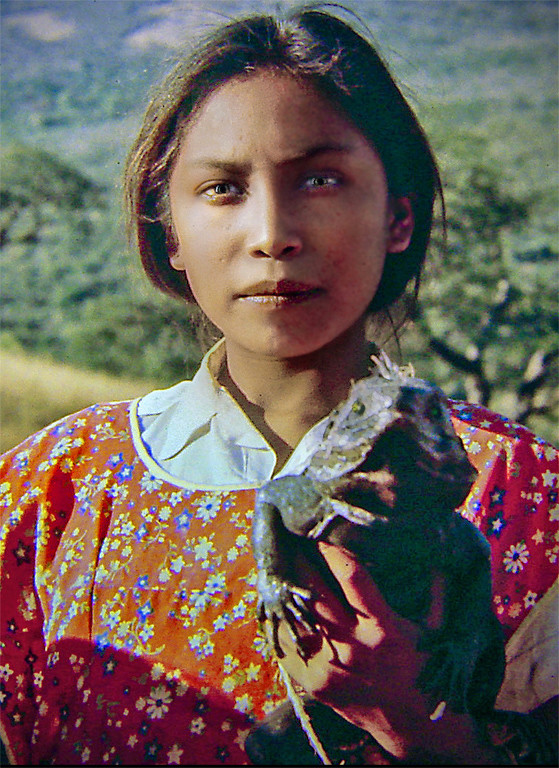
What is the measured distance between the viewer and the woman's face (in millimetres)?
1650

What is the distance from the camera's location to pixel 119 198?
199 centimetres

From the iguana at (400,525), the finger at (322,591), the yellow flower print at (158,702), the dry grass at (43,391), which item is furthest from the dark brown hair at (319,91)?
the yellow flower print at (158,702)

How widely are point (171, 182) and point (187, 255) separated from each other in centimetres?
16

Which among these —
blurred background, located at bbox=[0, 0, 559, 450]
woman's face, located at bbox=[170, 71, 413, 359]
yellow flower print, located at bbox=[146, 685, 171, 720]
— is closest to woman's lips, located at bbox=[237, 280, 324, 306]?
woman's face, located at bbox=[170, 71, 413, 359]

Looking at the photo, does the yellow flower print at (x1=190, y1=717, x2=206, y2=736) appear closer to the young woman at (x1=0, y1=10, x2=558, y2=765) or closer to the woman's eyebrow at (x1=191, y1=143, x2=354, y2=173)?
the young woman at (x1=0, y1=10, x2=558, y2=765)

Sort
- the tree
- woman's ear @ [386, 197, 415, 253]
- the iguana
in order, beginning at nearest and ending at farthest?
1. the iguana
2. woman's ear @ [386, 197, 415, 253]
3. the tree

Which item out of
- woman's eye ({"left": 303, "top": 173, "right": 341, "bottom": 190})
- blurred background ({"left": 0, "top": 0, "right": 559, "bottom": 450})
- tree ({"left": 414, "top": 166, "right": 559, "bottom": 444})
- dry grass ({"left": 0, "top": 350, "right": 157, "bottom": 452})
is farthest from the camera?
tree ({"left": 414, "top": 166, "right": 559, "bottom": 444})

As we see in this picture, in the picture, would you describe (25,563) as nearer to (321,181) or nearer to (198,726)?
(198,726)

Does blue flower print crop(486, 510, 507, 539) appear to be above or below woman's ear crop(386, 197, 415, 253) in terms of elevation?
below

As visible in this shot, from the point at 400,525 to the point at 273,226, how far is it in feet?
2.06

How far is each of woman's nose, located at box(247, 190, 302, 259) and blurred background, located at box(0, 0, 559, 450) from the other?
1.29 ft

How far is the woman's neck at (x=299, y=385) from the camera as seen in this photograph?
176 cm

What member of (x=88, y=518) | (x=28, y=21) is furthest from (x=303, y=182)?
(x=28, y=21)

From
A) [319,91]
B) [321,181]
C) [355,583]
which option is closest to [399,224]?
[321,181]
